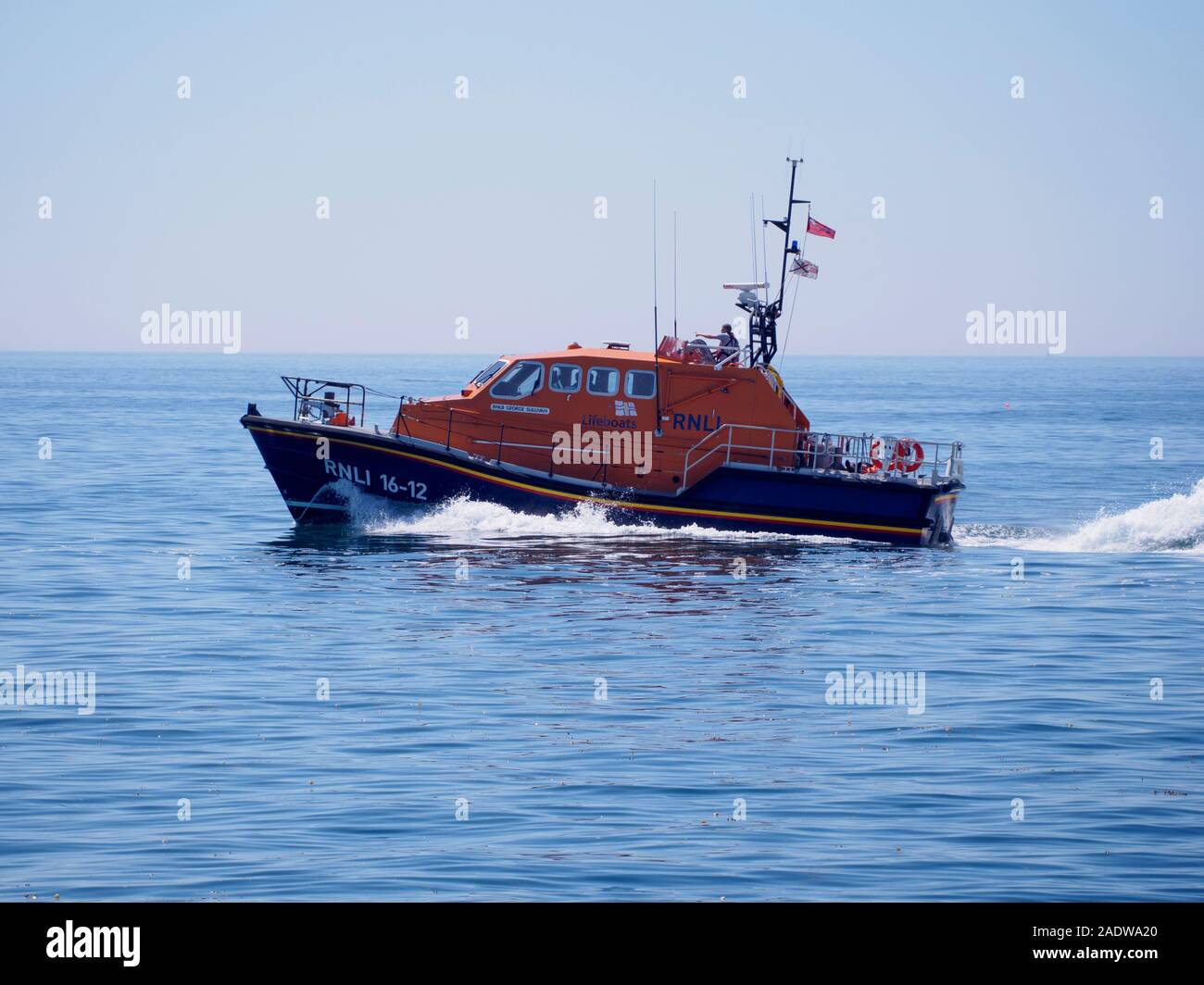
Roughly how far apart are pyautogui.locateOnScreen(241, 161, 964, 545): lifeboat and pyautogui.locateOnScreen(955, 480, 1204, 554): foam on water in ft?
12.1

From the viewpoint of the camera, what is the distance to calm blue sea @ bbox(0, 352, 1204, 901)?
9.23 m

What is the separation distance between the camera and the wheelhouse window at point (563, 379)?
2323cm

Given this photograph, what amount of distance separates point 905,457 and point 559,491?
19.3ft

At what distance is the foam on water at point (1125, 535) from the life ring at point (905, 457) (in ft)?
8.06

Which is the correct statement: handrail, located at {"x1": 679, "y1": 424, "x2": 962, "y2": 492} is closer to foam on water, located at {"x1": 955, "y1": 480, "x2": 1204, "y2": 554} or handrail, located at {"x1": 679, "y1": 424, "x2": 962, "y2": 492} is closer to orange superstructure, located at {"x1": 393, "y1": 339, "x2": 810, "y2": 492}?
orange superstructure, located at {"x1": 393, "y1": 339, "x2": 810, "y2": 492}

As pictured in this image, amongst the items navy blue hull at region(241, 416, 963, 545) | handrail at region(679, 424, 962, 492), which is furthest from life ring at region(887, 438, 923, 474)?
navy blue hull at region(241, 416, 963, 545)

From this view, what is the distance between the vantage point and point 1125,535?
26.9 m

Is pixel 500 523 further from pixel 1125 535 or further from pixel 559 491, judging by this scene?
pixel 1125 535

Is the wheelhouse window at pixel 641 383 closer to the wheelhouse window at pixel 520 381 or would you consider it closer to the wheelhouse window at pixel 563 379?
the wheelhouse window at pixel 563 379

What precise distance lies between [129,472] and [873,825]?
32.2 metres

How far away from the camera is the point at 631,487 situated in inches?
920

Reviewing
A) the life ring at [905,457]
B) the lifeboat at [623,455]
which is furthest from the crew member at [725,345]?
the life ring at [905,457]
